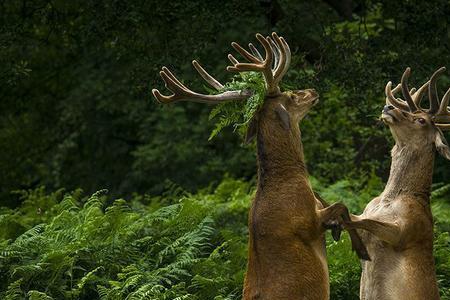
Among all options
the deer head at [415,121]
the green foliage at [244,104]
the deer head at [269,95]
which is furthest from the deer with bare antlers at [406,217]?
the green foliage at [244,104]

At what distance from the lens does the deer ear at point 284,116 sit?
888 centimetres

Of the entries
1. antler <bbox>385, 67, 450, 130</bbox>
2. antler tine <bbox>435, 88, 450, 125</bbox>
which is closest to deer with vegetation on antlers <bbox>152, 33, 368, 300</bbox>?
antler <bbox>385, 67, 450, 130</bbox>

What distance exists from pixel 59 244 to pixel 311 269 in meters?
3.87

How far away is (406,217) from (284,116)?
119 centimetres

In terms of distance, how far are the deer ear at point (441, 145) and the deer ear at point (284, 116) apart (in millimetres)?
1210

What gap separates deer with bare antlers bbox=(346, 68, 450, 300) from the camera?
8.98 metres

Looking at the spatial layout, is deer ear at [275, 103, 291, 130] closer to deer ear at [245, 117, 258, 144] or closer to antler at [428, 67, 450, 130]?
deer ear at [245, 117, 258, 144]

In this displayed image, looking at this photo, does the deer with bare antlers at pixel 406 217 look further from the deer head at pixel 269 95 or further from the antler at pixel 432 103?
the deer head at pixel 269 95

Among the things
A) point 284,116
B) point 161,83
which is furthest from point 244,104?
point 161,83

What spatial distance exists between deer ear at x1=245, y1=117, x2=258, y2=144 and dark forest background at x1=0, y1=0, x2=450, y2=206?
10.0 ft

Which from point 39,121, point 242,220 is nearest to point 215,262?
point 242,220

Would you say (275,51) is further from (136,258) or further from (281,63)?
(136,258)

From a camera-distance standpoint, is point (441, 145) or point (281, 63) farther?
point (441, 145)

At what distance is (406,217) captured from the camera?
29.8ft
